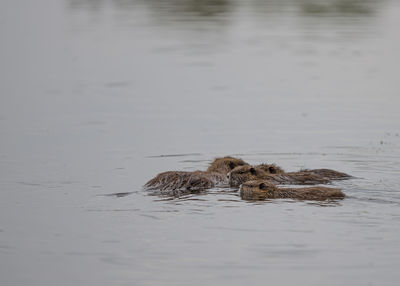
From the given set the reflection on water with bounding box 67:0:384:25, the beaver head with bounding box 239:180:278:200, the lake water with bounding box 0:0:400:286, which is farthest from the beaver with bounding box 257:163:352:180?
the reflection on water with bounding box 67:0:384:25

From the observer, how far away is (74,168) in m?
10.3

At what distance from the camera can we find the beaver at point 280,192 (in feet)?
27.9

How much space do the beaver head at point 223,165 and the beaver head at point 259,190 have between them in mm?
1163

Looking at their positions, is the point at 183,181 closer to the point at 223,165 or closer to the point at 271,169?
the point at 223,165

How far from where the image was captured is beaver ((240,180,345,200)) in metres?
8.50

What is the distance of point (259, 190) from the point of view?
28.7 feet

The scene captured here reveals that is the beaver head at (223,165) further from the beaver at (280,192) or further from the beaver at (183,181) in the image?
the beaver at (280,192)

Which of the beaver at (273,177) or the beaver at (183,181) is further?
the beaver at (273,177)

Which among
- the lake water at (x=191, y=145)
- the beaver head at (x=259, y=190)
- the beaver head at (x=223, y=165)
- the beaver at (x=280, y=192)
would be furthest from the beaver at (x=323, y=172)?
the beaver head at (x=259, y=190)

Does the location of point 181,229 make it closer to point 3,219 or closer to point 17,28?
point 3,219

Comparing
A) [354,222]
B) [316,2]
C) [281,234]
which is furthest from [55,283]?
[316,2]

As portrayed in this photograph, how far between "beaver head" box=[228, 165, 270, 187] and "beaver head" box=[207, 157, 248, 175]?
1.23 feet

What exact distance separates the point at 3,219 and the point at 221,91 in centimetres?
898

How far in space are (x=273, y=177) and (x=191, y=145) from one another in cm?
251
